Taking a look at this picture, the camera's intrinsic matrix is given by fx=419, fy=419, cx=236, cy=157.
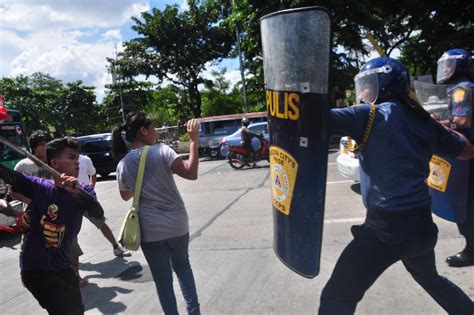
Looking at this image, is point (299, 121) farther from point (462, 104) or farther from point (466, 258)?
point (466, 258)

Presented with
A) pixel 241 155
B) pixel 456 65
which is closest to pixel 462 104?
pixel 456 65

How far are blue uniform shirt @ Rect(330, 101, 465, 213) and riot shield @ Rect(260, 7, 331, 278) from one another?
172 mm

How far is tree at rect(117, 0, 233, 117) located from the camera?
26.8 meters

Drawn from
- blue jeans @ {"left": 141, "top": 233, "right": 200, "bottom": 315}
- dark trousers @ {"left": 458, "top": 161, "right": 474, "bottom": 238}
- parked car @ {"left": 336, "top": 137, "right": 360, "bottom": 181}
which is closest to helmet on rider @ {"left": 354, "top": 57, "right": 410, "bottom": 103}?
blue jeans @ {"left": 141, "top": 233, "right": 200, "bottom": 315}

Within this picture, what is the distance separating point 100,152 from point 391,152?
15549 millimetres

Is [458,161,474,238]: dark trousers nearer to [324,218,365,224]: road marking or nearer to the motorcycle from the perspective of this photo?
[324,218,365,224]: road marking

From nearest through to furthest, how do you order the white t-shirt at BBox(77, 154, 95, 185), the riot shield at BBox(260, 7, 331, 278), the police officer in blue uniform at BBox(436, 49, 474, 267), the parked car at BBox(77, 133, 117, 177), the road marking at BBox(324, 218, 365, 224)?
the riot shield at BBox(260, 7, 331, 278) → the police officer in blue uniform at BBox(436, 49, 474, 267) → the white t-shirt at BBox(77, 154, 95, 185) → the road marking at BBox(324, 218, 365, 224) → the parked car at BBox(77, 133, 117, 177)

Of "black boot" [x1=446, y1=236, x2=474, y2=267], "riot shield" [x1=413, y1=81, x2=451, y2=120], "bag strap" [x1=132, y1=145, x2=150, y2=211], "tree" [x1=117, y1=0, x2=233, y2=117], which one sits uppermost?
"tree" [x1=117, y1=0, x2=233, y2=117]

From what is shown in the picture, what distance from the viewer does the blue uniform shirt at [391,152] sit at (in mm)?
2055

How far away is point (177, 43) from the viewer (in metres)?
27.1

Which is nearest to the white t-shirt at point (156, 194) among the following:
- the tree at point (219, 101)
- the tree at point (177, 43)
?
the tree at point (177, 43)

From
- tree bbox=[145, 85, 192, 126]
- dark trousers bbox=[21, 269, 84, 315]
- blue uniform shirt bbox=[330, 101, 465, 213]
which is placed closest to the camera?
blue uniform shirt bbox=[330, 101, 465, 213]

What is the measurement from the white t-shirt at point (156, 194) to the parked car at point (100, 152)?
44.4 feet

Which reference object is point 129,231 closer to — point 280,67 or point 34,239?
point 34,239
